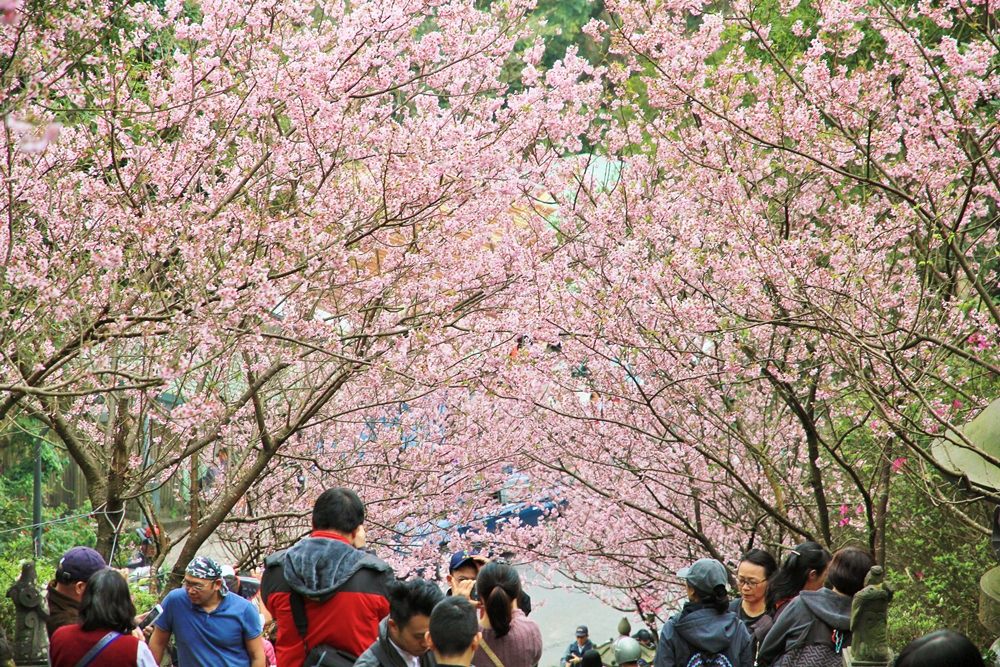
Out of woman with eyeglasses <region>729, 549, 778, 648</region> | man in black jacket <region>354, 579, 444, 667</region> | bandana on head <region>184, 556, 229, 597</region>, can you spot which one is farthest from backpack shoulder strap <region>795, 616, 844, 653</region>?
bandana on head <region>184, 556, 229, 597</region>

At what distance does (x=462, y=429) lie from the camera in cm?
1173

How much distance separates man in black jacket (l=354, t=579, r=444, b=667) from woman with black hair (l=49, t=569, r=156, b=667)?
1.19 metres

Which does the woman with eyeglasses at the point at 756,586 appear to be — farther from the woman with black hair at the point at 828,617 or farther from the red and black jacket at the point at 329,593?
the red and black jacket at the point at 329,593

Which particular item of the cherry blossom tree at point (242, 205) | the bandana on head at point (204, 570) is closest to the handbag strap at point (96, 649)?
the bandana on head at point (204, 570)

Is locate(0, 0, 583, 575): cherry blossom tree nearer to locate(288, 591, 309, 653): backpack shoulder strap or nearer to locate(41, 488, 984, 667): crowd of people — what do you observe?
locate(41, 488, 984, 667): crowd of people

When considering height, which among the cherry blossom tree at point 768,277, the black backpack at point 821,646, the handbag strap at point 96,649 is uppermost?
the cherry blossom tree at point 768,277

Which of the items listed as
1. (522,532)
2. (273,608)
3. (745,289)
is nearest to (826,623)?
(273,608)

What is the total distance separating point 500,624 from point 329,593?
2.57 feet

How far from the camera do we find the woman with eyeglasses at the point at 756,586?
5801 mm

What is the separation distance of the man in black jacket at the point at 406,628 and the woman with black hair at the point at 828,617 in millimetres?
2114

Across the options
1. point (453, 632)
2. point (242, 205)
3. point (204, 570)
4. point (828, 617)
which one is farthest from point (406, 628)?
point (242, 205)

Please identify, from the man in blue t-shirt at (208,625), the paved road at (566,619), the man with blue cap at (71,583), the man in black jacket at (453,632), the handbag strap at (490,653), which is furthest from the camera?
the paved road at (566,619)

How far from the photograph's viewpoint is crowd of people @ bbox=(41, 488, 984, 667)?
4.39m

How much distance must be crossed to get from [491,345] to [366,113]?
2.57 m
